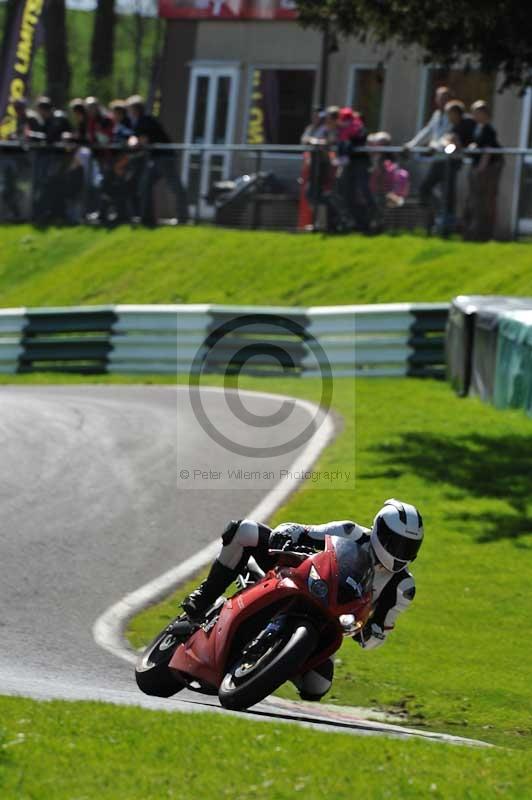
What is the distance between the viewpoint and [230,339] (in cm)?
2075

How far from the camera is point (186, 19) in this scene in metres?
33.6

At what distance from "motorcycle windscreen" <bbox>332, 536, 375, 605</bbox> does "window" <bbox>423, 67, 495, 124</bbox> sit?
21404 millimetres

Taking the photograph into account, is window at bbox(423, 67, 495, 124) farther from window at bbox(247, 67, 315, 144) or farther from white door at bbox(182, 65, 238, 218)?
white door at bbox(182, 65, 238, 218)

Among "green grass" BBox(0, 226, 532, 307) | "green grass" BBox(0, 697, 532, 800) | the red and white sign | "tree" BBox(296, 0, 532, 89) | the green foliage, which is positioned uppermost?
the green foliage

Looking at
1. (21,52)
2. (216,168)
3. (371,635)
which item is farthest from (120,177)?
(371,635)

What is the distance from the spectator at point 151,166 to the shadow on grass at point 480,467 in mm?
10960

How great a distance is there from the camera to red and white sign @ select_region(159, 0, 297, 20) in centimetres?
3172

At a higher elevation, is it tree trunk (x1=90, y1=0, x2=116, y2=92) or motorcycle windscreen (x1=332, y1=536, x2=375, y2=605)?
tree trunk (x1=90, y1=0, x2=116, y2=92)

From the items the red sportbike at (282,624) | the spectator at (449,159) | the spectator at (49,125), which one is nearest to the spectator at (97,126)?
the spectator at (49,125)

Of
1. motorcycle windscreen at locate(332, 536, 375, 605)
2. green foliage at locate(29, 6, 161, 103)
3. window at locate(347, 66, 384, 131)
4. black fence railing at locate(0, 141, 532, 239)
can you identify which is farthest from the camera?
green foliage at locate(29, 6, 161, 103)

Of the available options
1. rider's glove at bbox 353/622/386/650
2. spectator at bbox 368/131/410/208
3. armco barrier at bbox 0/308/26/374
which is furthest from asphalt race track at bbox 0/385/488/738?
spectator at bbox 368/131/410/208

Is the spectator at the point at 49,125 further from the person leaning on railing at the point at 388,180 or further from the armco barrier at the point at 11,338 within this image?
the person leaning on railing at the point at 388,180

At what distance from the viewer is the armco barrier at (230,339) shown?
20.0 m

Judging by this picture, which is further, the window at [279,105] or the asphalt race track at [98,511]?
the window at [279,105]
